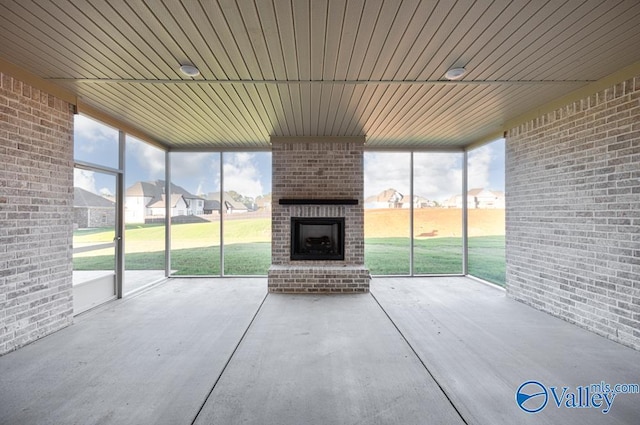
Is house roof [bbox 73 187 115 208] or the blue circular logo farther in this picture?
house roof [bbox 73 187 115 208]

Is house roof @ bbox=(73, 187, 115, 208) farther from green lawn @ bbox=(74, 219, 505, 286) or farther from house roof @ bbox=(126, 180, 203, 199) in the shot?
green lawn @ bbox=(74, 219, 505, 286)

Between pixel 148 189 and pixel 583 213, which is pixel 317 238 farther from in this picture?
pixel 583 213

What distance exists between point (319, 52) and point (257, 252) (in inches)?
264

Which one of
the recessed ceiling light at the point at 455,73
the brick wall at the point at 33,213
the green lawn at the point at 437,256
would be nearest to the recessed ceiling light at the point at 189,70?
the brick wall at the point at 33,213

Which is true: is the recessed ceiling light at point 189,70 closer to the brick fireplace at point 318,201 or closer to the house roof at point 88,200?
the house roof at point 88,200

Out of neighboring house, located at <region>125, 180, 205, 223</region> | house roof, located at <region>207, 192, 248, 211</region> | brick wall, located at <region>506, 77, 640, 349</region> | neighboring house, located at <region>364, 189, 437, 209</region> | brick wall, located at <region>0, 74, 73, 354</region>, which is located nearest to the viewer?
brick wall, located at <region>0, 74, 73, 354</region>

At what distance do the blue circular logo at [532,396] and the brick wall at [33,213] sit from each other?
15.1ft

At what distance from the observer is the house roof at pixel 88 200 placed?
4012mm

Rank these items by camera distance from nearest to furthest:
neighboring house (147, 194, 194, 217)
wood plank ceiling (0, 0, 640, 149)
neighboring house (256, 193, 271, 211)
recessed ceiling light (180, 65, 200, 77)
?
wood plank ceiling (0, 0, 640, 149)
recessed ceiling light (180, 65, 200, 77)
neighboring house (147, 194, 194, 217)
neighboring house (256, 193, 271, 211)

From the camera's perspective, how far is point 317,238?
570 centimetres

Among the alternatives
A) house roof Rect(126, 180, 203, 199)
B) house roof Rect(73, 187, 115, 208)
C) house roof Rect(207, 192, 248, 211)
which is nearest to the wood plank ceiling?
house roof Rect(73, 187, 115, 208)

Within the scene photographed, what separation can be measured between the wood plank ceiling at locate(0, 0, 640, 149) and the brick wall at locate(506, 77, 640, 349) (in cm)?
45

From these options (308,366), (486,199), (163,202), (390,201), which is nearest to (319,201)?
(308,366)

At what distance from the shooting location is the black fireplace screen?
557cm
